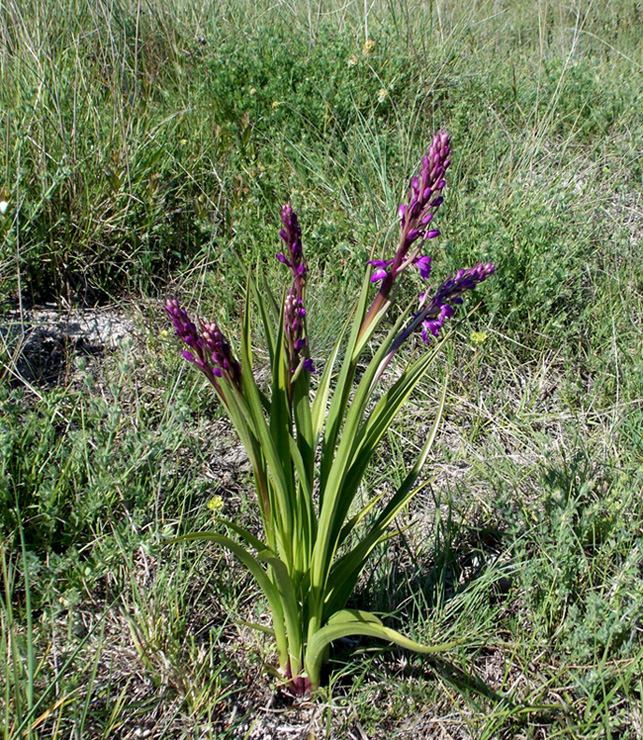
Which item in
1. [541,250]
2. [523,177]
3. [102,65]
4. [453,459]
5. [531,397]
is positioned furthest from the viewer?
[102,65]

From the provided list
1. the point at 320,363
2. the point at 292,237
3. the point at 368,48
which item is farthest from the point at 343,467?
the point at 368,48

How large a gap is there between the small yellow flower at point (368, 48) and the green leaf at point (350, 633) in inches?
132

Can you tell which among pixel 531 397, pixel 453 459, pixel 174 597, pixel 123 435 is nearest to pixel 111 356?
pixel 123 435

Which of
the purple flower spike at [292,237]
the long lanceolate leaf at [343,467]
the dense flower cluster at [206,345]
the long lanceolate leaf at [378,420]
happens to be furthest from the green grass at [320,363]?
the purple flower spike at [292,237]

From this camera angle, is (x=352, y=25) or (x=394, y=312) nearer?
(x=394, y=312)

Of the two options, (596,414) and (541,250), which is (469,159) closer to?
(541,250)

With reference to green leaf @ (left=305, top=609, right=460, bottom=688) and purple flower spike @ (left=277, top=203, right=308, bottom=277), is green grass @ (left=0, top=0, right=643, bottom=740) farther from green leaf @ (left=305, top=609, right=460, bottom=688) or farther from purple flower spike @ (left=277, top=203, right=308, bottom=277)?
purple flower spike @ (left=277, top=203, right=308, bottom=277)

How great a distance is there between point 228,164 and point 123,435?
177 cm

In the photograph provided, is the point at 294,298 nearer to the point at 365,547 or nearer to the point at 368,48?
the point at 365,547

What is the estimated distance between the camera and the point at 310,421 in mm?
1373

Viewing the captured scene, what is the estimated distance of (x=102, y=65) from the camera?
3.69 m

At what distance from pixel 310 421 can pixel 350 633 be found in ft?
1.52

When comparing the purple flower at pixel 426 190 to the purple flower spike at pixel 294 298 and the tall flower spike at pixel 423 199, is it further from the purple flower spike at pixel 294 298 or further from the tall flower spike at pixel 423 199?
the purple flower spike at pixel 294 298

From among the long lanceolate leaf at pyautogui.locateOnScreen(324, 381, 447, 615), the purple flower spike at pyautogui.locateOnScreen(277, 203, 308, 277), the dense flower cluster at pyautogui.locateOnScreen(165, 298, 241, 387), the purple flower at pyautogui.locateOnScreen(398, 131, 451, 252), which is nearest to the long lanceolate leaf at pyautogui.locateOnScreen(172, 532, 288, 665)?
the long lanceolate leaf at pyautogui.locateOnScreen(324, 381, 447, 615)
